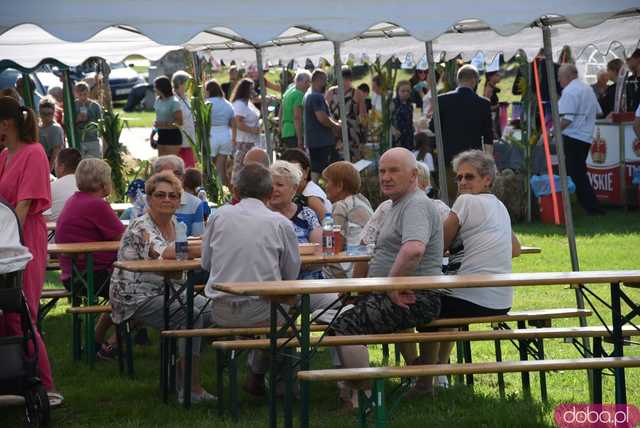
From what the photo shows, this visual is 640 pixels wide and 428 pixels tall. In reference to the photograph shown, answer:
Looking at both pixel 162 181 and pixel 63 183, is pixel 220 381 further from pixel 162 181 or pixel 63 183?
pixel 63 183

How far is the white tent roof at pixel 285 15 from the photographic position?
26.6 ft

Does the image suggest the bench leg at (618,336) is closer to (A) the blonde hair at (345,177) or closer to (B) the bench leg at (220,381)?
(B) the bench leg at (220,381)

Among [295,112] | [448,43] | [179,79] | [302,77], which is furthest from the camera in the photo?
[302,77]

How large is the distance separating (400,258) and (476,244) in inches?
23.0

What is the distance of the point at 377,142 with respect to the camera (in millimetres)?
17766

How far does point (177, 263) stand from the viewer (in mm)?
7137

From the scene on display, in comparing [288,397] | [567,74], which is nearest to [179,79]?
[567,74]

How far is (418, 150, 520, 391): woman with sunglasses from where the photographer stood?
702 centimetres

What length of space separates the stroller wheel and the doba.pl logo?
2.61m

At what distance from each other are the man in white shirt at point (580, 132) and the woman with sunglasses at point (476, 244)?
864 centimetres

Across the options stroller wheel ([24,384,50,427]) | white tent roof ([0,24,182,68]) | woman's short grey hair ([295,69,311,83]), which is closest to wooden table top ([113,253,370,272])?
stroller wheel ([24,384,50,427])

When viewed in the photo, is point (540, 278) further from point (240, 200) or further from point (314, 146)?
point (314, 146)

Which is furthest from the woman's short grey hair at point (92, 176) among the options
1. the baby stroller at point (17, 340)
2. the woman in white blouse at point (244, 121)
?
the woman in white blouse at point (244, 121)

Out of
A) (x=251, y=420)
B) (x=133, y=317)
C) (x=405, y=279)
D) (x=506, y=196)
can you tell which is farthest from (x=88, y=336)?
(x=506, y=196)
